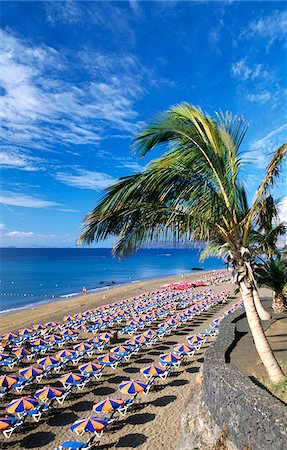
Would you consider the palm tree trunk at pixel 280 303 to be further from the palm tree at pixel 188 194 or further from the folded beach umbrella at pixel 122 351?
the palm tree at pixel 188 194

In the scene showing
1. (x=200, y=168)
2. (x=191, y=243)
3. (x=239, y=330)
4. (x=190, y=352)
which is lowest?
(x=190, y=352)

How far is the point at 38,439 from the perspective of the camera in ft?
31.6

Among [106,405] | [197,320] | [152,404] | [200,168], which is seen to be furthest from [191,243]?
[197,320]

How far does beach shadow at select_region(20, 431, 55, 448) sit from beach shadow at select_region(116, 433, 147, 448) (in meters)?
2.15

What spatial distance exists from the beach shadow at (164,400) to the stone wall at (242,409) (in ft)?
12.5

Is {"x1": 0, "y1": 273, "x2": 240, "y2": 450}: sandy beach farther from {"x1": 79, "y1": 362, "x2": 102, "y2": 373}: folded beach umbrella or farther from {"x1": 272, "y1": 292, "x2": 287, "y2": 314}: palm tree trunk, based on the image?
{"x1": 272, "y1": 292, "x2": 287, "y2": 314}: palm tree trunk

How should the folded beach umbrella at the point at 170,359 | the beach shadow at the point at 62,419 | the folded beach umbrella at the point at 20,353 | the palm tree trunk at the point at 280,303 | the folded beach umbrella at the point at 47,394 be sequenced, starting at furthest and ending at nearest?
the palm tree trunk at the point at 280,303 < the folded beach umbrella at the point at 20,353 < the folded beach umbrella at the point at 170,359 < the folded beach umbrella at the point at 47,394 < the beach shadow at the point at 62,419

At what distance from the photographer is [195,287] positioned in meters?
46.2

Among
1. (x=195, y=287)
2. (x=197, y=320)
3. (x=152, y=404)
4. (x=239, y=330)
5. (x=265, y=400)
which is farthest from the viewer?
(x=195, y=287)

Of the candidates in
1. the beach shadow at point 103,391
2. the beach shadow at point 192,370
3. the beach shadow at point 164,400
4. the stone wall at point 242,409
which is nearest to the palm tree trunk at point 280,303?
the beach shadow at point 192,370

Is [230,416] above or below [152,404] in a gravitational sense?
above

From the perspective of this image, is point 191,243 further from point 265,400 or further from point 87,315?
point 87,315

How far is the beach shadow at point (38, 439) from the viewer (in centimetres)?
934

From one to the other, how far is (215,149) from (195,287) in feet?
137
